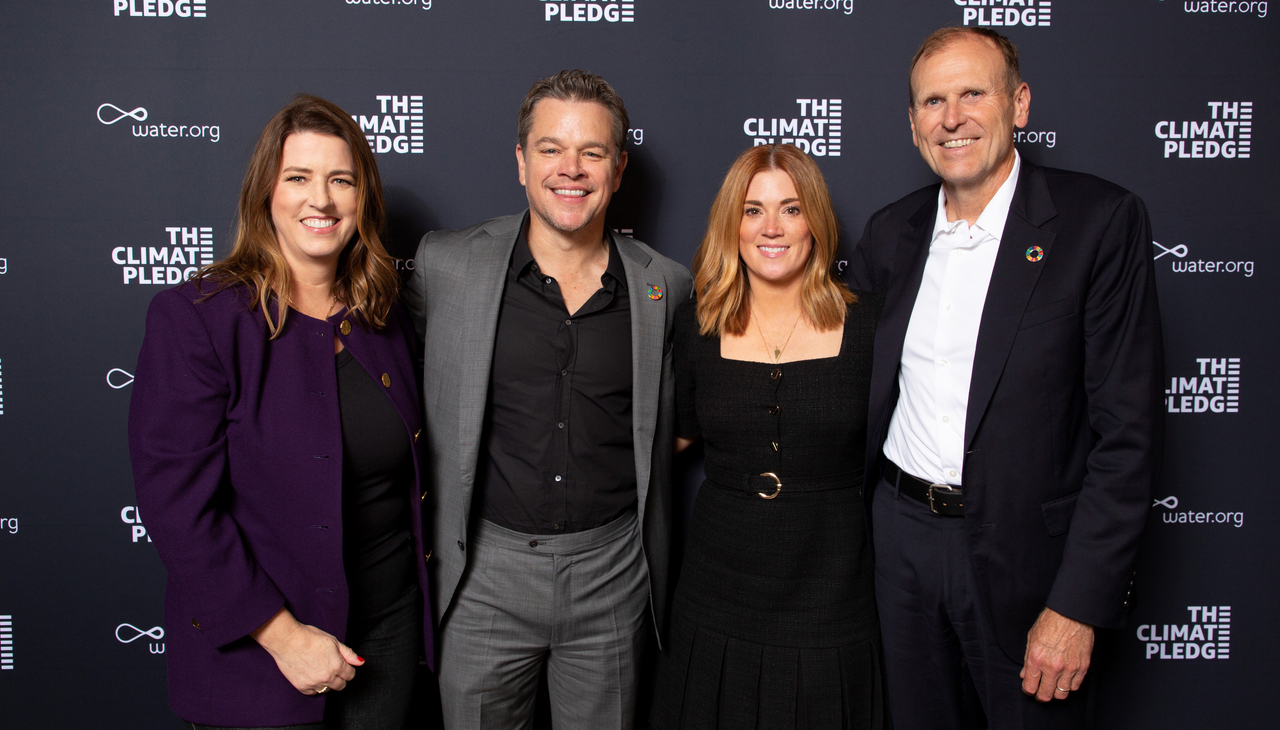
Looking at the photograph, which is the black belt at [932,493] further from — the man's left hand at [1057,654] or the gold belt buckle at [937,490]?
the man's left hand at [1057,654]

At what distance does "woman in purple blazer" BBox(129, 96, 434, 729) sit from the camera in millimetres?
1302

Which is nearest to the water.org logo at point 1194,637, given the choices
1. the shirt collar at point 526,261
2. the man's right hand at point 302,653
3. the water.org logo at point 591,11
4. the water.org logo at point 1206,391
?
the water.org logo at point 1206,391

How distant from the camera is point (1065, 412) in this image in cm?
154

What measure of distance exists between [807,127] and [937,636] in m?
1.52

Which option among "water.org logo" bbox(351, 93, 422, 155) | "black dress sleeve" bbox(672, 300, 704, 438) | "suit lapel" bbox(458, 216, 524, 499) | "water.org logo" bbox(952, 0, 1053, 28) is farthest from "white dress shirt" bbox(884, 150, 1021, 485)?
"water.org logo" bbox(351, 93, 422, 155)

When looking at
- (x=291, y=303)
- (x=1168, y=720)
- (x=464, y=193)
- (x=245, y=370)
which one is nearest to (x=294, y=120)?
(x=291, y=303)

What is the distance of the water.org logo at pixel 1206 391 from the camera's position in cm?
236

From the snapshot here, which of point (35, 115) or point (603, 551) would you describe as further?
point (35, 115)

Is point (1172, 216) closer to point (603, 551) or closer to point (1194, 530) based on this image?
point (1194, 530)

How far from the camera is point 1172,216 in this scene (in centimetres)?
233

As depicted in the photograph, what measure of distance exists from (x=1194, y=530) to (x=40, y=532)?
12.3 ft

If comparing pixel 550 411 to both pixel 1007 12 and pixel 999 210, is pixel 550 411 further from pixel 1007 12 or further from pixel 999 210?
pixel 1007 12

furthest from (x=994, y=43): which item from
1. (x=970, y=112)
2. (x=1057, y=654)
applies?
(x=1057, y=654)

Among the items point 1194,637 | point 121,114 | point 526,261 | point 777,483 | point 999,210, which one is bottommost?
point 1194,637
